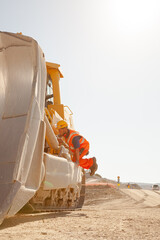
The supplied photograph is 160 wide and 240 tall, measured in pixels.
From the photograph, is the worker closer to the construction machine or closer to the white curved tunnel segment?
the construction machine

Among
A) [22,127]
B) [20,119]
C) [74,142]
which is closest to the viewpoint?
[22,127]

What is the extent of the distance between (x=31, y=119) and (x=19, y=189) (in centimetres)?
92

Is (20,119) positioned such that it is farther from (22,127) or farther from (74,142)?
(74,142)

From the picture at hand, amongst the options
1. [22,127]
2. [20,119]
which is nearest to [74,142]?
[20,119]

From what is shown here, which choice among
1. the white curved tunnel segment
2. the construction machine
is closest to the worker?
the construction machine

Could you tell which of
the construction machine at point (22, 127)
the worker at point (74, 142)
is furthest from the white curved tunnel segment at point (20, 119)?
the worker at point (74, 142)

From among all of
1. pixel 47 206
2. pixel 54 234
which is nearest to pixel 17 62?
pixel 54 234

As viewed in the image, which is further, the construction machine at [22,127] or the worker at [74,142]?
the worker at [74,142]

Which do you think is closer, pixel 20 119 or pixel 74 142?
pixel 20 119

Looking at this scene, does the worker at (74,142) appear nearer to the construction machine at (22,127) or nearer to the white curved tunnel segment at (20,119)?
the construction machine at (22,127)

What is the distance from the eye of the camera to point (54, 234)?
3357 mm

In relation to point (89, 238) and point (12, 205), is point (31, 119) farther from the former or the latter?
point (89, 238)

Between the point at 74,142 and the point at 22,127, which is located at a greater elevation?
the point at 74,142

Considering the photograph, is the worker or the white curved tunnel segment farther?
the worker
